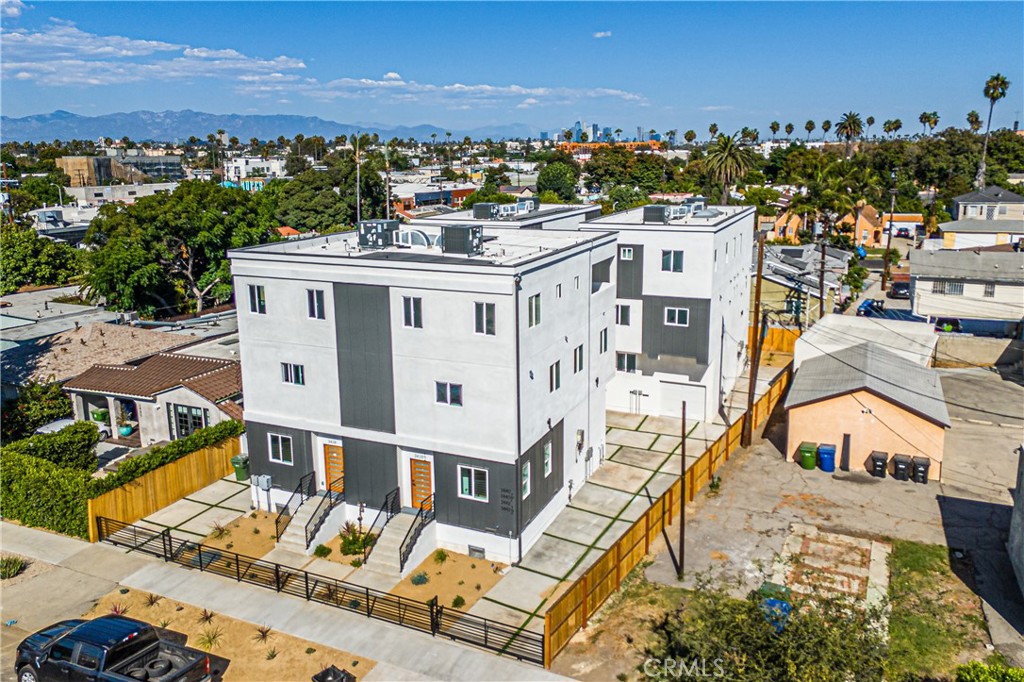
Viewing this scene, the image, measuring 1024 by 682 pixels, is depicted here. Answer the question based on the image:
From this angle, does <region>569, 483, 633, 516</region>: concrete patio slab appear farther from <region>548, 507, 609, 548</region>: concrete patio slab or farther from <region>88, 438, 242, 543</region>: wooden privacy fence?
<region>88, 438, 242, 543</region>: wooden privacy fence

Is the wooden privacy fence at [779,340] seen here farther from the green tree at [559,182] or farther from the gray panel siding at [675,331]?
the green tree at [559,182]

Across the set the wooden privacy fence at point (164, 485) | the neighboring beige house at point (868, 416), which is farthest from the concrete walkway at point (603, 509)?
the wooden privacy fence at point (164, 485)

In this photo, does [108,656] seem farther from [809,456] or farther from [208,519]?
[809,456]

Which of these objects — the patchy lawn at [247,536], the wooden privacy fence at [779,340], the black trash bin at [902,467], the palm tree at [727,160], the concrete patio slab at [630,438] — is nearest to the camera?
the patchy lawn at [247,536]

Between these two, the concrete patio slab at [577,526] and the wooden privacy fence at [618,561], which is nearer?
the wooden privacy fence at [618,561]

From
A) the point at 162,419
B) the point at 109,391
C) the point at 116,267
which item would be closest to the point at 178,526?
the point at 162,419

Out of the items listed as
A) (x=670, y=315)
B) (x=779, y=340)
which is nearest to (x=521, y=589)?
(x=670, y=315)

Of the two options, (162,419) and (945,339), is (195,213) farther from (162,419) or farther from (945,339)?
(945,339)
